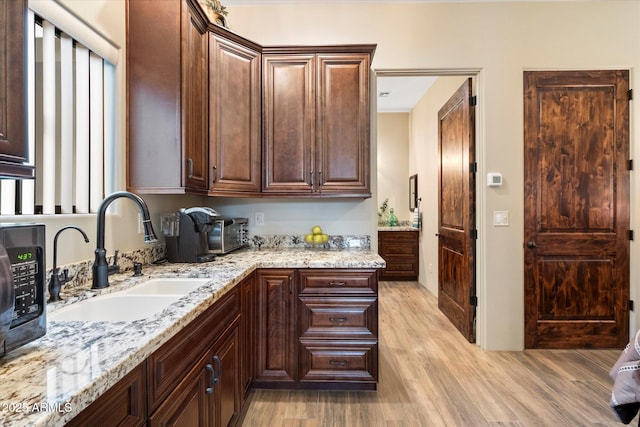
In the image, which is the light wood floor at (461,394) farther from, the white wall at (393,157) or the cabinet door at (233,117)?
the white wall at (393,157)

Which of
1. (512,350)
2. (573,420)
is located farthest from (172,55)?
(512,350)

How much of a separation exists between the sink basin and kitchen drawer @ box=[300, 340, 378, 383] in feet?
3.13

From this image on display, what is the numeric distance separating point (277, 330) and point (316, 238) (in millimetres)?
800

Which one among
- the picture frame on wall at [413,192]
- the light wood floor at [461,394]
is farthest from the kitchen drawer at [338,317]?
the picture frame on wall at [413,192]

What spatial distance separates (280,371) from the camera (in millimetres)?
2080

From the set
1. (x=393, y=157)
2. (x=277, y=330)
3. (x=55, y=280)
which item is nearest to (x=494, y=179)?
(x=277, y=330)

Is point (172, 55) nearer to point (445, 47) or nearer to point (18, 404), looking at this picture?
point (18, 404)

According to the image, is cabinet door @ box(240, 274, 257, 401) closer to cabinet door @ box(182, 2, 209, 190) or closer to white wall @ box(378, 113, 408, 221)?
cabinet door @ box(182, 2, 209, 190)

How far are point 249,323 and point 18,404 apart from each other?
143 cm

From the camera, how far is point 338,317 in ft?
6.79

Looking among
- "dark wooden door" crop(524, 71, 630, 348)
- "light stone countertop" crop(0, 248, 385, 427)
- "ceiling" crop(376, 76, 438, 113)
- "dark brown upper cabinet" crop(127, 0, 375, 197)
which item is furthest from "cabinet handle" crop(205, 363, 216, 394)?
"ceiling" crop(376, 76, 438, 113)

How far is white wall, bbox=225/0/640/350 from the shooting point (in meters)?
2.68

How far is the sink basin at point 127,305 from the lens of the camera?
3.91ft

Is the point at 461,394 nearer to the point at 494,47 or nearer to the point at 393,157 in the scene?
the point at 494,47
